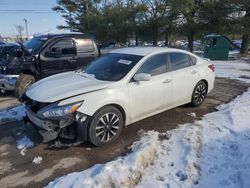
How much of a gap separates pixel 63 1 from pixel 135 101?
40.6 metres

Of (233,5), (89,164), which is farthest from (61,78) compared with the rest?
(233,5)

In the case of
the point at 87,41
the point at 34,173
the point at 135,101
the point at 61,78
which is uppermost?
the point at 87,41

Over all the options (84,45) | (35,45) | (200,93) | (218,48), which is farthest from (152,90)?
(218,48)

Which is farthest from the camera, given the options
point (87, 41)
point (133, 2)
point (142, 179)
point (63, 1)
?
point (63, 1)

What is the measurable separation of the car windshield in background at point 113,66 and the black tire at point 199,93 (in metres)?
1.90

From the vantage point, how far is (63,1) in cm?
4203

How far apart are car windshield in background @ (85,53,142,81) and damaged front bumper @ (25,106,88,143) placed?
42.3 inches

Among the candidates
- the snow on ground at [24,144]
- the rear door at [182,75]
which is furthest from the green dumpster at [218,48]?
the snow on ground at [24,144]

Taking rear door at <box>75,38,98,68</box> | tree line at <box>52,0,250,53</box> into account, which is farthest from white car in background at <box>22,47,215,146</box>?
tree line at <box>52,0,250,53</box>

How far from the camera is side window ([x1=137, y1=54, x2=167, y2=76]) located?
5.25 meters

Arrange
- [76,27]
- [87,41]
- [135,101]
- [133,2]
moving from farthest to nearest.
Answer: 1. [76,27]
2. [133,2]
3. [87,41]
4. [135,101]

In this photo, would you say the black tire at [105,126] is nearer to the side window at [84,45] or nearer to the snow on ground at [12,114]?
the snow on ground at [12,114]

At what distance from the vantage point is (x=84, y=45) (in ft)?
29.4

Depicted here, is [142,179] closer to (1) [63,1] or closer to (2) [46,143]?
(2) [46,143]
